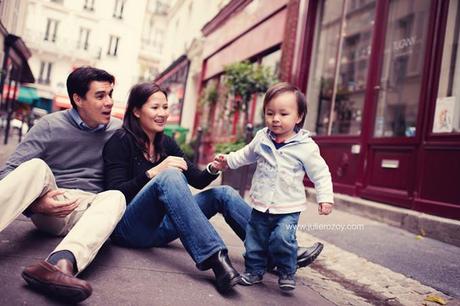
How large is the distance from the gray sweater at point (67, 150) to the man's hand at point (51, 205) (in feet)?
1.33

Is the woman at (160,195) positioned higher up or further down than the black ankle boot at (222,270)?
higher up

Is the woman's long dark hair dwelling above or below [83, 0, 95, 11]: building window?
below

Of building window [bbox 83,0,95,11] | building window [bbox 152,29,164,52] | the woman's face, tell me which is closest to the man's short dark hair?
the woman's face

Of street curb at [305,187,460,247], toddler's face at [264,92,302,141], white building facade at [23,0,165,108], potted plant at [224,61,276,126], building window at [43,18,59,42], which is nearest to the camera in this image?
toddler's face at [264,92,302,141]

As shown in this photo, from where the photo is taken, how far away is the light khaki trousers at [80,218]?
6.77 ft

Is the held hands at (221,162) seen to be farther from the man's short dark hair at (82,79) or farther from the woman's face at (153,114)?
the man's short dark hair at (82,79)

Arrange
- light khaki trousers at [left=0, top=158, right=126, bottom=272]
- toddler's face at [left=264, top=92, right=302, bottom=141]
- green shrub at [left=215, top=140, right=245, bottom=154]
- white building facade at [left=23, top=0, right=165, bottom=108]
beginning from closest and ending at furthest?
light khaki trousers at [left=0, top=158, right=126, bottom=272] → toddler's face at [left=264, top=92, right=302, bottom=141] → green shrub at [left=215, top=140, right=245, bottom=154] → white building facade at [left=23, top=0, right=165, bottom=108]

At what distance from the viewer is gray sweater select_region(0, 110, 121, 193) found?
2.71 meters

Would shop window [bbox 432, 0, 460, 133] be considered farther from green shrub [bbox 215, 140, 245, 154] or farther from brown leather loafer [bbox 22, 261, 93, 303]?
brown leather loafer [bbox 22, 261, 93, 303]

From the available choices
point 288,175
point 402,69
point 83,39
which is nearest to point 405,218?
point 402,69

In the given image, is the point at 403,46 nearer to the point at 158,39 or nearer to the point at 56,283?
the point at 56,283

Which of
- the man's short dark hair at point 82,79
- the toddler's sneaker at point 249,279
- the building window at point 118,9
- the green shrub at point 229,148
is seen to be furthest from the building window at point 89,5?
the toddler's sneaker at point 249,279

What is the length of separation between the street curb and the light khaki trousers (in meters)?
3.48

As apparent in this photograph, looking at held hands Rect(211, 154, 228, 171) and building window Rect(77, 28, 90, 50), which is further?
building window Rect(77, 28, 90, 50)
